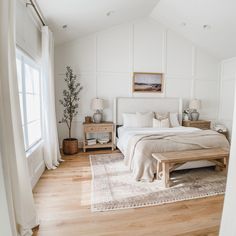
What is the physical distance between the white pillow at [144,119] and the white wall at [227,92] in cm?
239

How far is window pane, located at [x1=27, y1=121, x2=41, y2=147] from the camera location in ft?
8.96

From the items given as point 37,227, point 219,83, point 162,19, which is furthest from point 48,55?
point 219,83

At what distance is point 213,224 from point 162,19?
15.1 feet

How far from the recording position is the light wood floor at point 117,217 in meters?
1.64

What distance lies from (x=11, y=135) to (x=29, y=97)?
164cm

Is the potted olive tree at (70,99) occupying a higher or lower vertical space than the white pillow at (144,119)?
higher

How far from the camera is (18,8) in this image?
83.0 inches

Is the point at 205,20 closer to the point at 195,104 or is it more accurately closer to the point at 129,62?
the point at 129,62

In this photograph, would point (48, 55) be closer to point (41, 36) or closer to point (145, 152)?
point (41, 36)

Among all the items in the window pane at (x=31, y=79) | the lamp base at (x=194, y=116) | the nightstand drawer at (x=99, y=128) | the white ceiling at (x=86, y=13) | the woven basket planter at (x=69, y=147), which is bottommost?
the woven basket planter at (x=69, y=147)

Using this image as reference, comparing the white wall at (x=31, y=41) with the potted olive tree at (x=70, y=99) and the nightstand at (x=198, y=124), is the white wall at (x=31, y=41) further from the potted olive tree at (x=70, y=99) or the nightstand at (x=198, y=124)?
the nightstand at (x=198, y=124)

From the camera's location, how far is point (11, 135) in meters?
1.33

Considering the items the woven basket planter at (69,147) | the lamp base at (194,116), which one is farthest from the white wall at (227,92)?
the woven basket planter at (69,147)

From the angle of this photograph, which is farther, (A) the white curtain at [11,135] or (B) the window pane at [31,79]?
(B) the window pane at [31,79]
